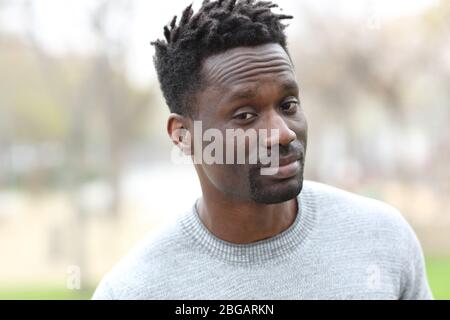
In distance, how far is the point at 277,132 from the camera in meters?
1.98

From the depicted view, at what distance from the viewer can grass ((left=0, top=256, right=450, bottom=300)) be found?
28.9 feet

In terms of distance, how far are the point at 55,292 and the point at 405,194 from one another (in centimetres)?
658

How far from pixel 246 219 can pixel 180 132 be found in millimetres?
397

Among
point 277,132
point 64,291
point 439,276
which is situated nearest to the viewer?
point 277,132

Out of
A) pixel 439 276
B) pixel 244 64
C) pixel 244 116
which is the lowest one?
pixel 439 276

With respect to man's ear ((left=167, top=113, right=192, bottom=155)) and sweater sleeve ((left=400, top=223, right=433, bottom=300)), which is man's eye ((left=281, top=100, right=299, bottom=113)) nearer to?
man's ear ((left=167, top=113, right=192, bottom=155))

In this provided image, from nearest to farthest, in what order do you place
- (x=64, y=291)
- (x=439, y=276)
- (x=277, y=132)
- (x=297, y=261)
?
1. (x=277, y=132)
2. (x=297, y=261)
3. (x=64, y=291)
4. (x=439, y=276)

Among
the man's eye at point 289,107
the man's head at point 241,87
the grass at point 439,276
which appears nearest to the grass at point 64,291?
the grass at point 439,276

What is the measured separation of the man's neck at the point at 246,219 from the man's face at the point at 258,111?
82 millimetres

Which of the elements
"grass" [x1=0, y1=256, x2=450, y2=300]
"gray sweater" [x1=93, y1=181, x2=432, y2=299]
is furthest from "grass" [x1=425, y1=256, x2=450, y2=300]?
"gray sweater" [x1=93, y1=181, x2=432, y2=299]

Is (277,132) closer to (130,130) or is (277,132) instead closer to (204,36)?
(204,36)

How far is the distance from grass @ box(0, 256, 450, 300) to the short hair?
692cm

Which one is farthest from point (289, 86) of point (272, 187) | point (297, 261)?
point (297, 261)
